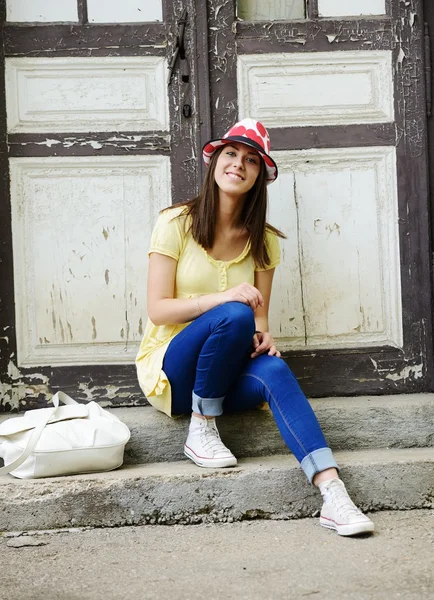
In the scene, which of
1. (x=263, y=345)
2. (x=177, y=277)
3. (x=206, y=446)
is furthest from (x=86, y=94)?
(x=206, y=446)

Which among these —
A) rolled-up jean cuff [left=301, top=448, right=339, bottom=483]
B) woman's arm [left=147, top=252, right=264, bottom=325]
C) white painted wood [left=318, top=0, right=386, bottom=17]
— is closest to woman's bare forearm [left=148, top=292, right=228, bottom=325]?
woman's arm [left=147, top=252, right=264, bottom=325]

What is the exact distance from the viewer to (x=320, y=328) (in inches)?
142

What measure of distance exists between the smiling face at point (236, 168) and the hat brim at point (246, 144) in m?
0.03

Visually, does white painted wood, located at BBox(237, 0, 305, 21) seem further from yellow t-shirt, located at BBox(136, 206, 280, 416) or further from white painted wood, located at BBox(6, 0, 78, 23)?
yellow t-shirt, located at BBox(136, 206, 280, 416)

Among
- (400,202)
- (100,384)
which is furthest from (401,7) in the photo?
(100,384)

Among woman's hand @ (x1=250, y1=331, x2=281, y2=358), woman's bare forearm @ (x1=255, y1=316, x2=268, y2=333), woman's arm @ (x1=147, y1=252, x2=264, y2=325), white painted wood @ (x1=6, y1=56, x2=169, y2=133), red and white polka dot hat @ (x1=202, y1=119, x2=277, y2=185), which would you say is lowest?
woman's hand @ (x1=250, y1=331, x2=281, y2=358)

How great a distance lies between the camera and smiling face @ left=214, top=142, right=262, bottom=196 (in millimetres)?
3047

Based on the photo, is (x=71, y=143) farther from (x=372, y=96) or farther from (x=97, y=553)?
(x=97, y=553)

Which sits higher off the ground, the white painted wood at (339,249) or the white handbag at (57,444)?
the white painted wood at (339,249)

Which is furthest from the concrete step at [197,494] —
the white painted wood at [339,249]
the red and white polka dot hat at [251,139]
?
the red and white polka dot hat at [251,139]

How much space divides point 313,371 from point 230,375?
73cm

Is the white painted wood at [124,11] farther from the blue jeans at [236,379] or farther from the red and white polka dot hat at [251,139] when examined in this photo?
the blue jeans at [236,379]

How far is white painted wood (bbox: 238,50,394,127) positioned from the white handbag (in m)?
1.55

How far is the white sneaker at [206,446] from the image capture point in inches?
117
